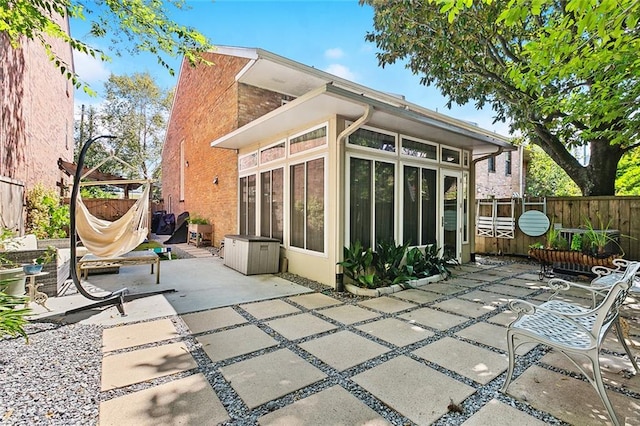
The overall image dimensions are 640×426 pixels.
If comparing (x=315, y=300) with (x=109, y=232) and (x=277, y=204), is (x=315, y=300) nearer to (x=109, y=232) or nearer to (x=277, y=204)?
(x=277, y=204)

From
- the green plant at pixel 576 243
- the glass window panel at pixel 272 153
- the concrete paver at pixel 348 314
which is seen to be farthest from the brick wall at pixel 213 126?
the green plant at pixel 576 243

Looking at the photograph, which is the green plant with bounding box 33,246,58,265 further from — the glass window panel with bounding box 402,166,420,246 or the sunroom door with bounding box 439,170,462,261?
the sunroom door with bounding box 439,170,462,261

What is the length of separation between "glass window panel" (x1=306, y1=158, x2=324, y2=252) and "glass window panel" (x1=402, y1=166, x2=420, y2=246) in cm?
186

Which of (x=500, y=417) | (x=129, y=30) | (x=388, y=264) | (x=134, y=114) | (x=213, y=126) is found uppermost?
(x=134, y=114)

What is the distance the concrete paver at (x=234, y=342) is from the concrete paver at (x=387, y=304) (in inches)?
69.5

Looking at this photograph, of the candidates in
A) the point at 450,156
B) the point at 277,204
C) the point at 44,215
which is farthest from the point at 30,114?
the point at 450,156

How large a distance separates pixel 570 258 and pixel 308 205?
5.32 m

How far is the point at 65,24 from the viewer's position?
37.3 ft

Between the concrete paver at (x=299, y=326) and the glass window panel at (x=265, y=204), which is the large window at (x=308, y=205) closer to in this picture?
the glass window panel at (x=265, y=204)

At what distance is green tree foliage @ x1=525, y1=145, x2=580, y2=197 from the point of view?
1823cm

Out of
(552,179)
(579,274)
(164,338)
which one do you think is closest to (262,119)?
(164,338)

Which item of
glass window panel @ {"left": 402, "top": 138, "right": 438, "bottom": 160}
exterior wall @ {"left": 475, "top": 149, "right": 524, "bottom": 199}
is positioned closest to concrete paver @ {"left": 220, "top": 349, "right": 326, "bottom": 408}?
glass window panel @ {"left": 402, "top": 138, "right": 438, "bottom": 160}

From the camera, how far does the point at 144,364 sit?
276 centimetres

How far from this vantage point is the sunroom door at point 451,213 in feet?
24.6
